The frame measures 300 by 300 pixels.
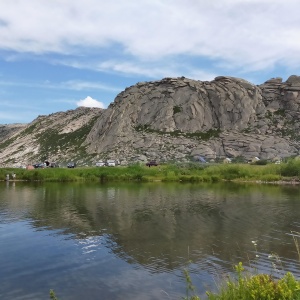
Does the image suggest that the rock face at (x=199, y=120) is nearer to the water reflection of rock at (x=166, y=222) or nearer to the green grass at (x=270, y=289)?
the water reflection of rock at (x=166, y=222)

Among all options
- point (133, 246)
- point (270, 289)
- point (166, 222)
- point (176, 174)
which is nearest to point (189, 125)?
point (176, 174)

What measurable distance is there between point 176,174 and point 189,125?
65973mm

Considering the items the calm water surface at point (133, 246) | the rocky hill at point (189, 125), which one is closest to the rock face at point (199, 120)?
the rocky hill at point (189, 125)

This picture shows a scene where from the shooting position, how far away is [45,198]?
45031 mm

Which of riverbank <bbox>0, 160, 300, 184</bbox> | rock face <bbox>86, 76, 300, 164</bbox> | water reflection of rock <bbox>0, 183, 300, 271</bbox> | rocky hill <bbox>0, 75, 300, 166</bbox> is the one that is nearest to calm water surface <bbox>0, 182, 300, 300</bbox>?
water reflection of rock <bbox>0, 183, 300, 271</bbox>

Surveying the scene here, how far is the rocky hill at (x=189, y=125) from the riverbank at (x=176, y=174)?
4170cm

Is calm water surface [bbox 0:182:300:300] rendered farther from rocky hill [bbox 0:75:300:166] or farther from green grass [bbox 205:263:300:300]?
rocky hill [bbox 0:75:300:166]

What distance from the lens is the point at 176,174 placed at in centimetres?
8169

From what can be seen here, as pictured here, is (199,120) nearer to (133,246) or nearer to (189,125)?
(189,125)

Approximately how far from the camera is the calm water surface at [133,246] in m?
15.3

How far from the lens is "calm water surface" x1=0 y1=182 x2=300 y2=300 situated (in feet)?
50.1

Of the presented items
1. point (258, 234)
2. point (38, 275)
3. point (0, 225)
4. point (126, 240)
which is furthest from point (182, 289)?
point (0, 225)

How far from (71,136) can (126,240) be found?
489 ft

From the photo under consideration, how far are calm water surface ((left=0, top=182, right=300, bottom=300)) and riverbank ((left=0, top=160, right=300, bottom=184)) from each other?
39099 millimetres
